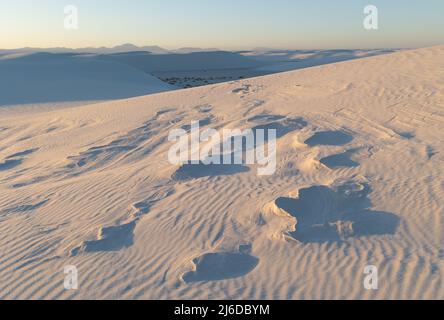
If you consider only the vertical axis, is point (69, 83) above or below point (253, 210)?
above

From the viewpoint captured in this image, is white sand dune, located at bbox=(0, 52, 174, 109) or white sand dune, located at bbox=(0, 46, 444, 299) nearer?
white sand dune, located at bbox=(0, 46, 444, 299)

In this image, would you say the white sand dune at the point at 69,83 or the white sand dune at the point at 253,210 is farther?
the white sand dune at the point at 69,83

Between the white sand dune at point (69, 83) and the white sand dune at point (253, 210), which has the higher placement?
the white sand dune at point (69, 83)

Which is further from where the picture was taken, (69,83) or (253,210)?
(69,83)

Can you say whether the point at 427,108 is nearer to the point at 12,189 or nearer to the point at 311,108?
the point at 311,108

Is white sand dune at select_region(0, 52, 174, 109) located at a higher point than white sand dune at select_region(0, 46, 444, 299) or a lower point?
higher
